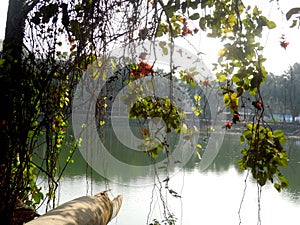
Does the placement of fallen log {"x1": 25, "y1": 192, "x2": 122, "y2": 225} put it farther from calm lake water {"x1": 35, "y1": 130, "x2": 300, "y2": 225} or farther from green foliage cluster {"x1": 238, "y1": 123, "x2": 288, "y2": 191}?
calm lake water {"x1": 35, "y1": 130, "x2": 300, "y2": 225}

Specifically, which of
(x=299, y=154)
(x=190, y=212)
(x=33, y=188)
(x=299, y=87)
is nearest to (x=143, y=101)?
(x=33, y=188)

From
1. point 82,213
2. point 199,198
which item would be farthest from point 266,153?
point 199,198

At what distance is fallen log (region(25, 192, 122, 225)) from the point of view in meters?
1.07

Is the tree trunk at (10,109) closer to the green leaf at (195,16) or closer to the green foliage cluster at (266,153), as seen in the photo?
the green leaf at (195,16)

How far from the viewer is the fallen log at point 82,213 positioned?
42.2 inches

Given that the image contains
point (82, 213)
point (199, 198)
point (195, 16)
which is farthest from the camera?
point (199, 198)

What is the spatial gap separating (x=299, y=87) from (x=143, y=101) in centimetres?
1980

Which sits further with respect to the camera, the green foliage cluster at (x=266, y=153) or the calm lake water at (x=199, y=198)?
the calm lake water at (x=199, y=198)

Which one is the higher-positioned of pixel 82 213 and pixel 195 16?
pixel 195 16

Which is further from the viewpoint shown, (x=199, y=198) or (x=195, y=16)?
(x=199, y=198)

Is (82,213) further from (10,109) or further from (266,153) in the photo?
(266,153)

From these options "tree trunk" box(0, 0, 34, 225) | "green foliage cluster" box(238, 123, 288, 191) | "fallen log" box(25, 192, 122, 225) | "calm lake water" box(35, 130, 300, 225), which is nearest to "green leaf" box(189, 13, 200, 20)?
"green foliage cluster" box(238, 123, 288, 191)

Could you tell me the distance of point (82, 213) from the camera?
4.05 feet

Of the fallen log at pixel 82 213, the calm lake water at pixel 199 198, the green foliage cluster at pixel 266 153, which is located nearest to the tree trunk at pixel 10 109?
the fallen log at pixel 82 213
